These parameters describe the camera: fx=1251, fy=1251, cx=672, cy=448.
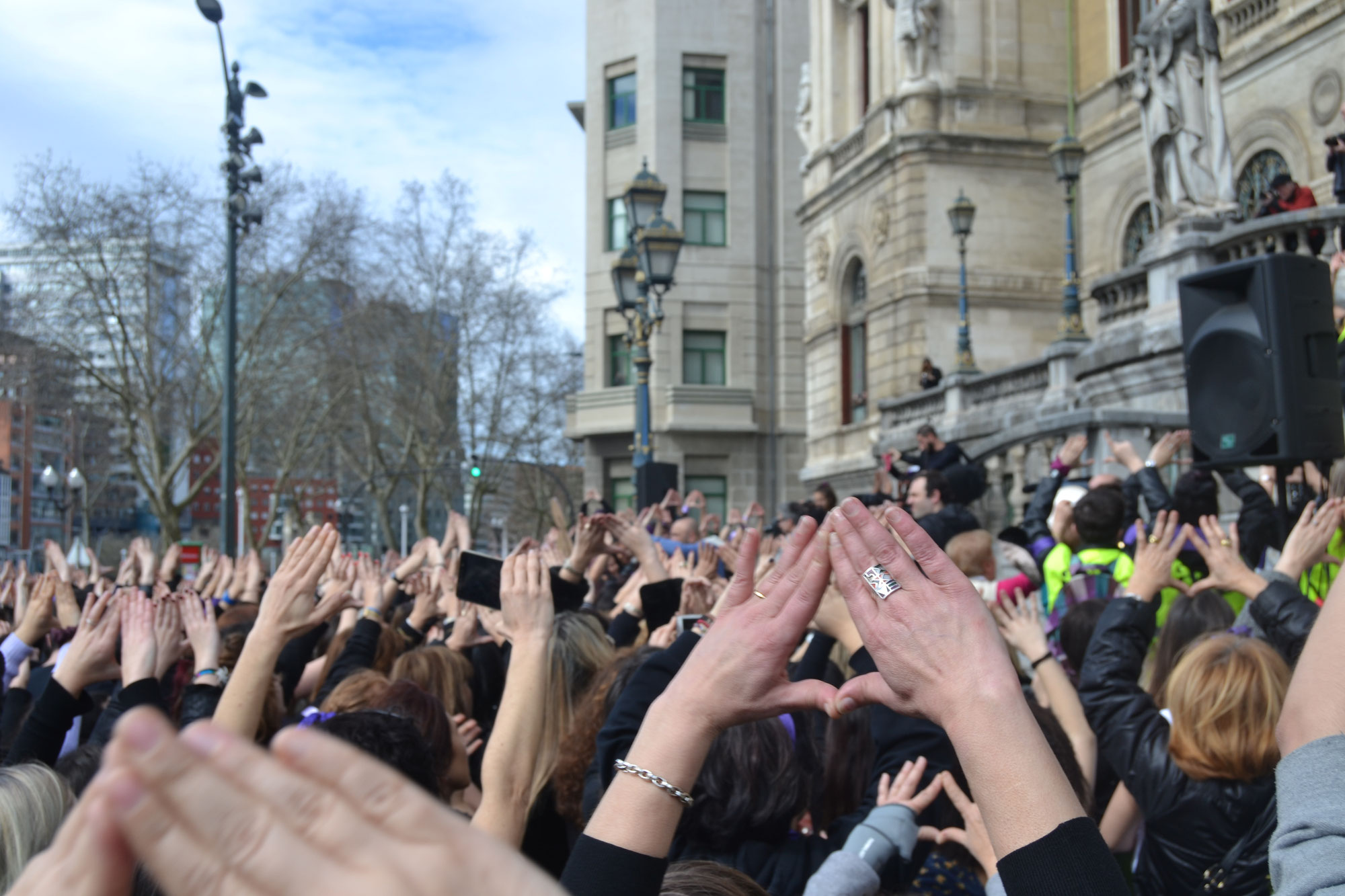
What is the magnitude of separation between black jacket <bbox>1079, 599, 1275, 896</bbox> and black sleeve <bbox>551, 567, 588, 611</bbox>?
94.4 inches

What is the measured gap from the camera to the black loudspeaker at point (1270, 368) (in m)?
5.75

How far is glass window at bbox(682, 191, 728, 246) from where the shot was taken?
40.2 metres

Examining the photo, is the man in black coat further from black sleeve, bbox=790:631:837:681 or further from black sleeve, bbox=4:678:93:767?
black sleeve, bbox=4:678:93:767

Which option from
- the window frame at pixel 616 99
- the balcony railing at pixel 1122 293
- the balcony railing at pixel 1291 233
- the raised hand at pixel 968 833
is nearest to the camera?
the raised hand at pixel 968 833

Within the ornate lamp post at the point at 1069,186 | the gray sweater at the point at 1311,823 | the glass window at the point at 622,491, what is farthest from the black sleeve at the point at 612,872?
the glass window at the point at 622,491

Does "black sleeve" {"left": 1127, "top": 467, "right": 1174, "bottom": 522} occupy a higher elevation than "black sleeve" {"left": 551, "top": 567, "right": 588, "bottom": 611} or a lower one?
higher

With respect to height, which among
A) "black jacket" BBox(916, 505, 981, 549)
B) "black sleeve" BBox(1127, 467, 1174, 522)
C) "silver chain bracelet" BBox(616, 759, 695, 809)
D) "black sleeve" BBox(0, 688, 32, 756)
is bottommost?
"black sleeve" BBox(0, 688, 32, 756)

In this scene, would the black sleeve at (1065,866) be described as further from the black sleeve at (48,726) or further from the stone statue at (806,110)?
the stone statue at (806,110)

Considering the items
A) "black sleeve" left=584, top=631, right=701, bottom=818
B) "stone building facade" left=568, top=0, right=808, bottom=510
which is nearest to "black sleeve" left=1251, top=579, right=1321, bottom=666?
"black sleeve" left=584, top=631, right=701, bottom=818

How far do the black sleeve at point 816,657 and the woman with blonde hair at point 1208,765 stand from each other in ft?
2.79

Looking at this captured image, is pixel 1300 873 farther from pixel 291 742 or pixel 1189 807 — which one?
pixel 1189 807

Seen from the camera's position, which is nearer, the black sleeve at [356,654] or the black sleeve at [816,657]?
the black sleeve at [816,657]

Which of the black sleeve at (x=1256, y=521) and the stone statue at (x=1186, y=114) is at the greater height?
the stone statue at (x=1186, y=114)

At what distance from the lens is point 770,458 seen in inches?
1576
